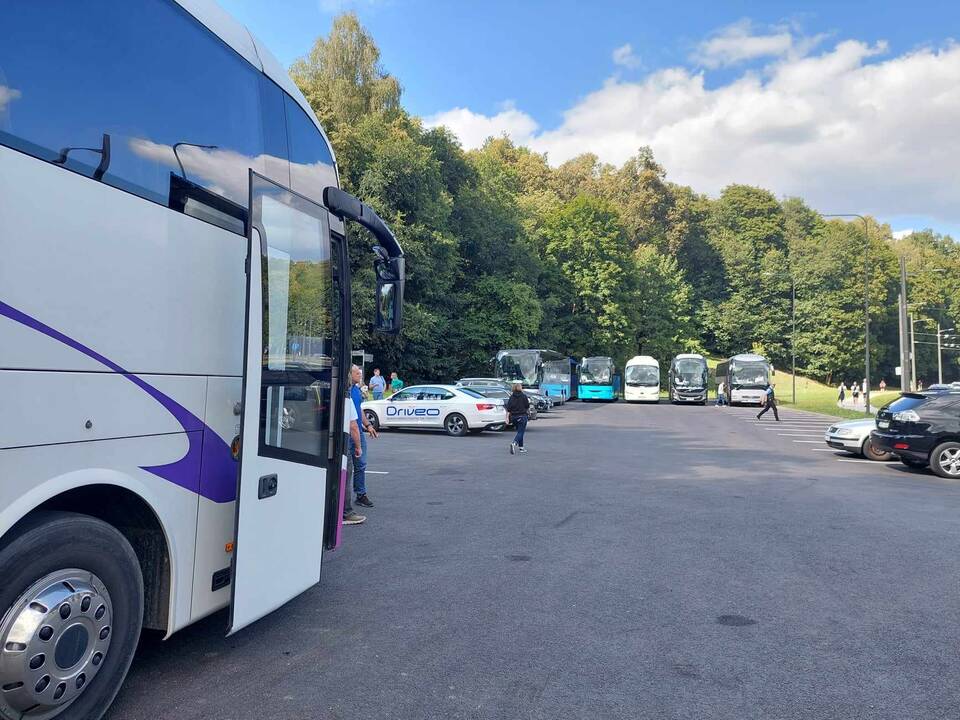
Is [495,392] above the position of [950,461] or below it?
above

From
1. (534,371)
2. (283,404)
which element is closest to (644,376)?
(534,371)

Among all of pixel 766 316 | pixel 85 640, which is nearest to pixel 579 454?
pixel 85 640

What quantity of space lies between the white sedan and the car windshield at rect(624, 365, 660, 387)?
25557mm

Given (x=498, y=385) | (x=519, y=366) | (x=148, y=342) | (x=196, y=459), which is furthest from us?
(x=519, y=366)

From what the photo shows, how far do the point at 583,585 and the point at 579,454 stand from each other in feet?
34.4

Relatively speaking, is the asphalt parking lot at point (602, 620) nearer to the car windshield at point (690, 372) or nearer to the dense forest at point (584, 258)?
the dense forest at point (584, 258)

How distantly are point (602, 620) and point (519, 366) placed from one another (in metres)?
36.1

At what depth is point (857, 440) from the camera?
16.3 metres

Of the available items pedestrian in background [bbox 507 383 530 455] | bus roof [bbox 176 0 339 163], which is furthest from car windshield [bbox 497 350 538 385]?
bus roof [bbox 176 0 339 163]

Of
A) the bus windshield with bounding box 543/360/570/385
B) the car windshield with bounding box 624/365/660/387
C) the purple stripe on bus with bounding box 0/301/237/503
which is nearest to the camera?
the purple stripe on bus with bounding box 0/301/237/503

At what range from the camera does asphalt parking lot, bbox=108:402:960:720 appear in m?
3.90

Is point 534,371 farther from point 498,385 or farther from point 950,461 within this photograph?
point 950,461

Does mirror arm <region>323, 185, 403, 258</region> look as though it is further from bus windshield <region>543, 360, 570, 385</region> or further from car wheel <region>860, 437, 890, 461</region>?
bus windshield <region>543, 360, 570, 385</region>

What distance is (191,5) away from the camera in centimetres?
418
